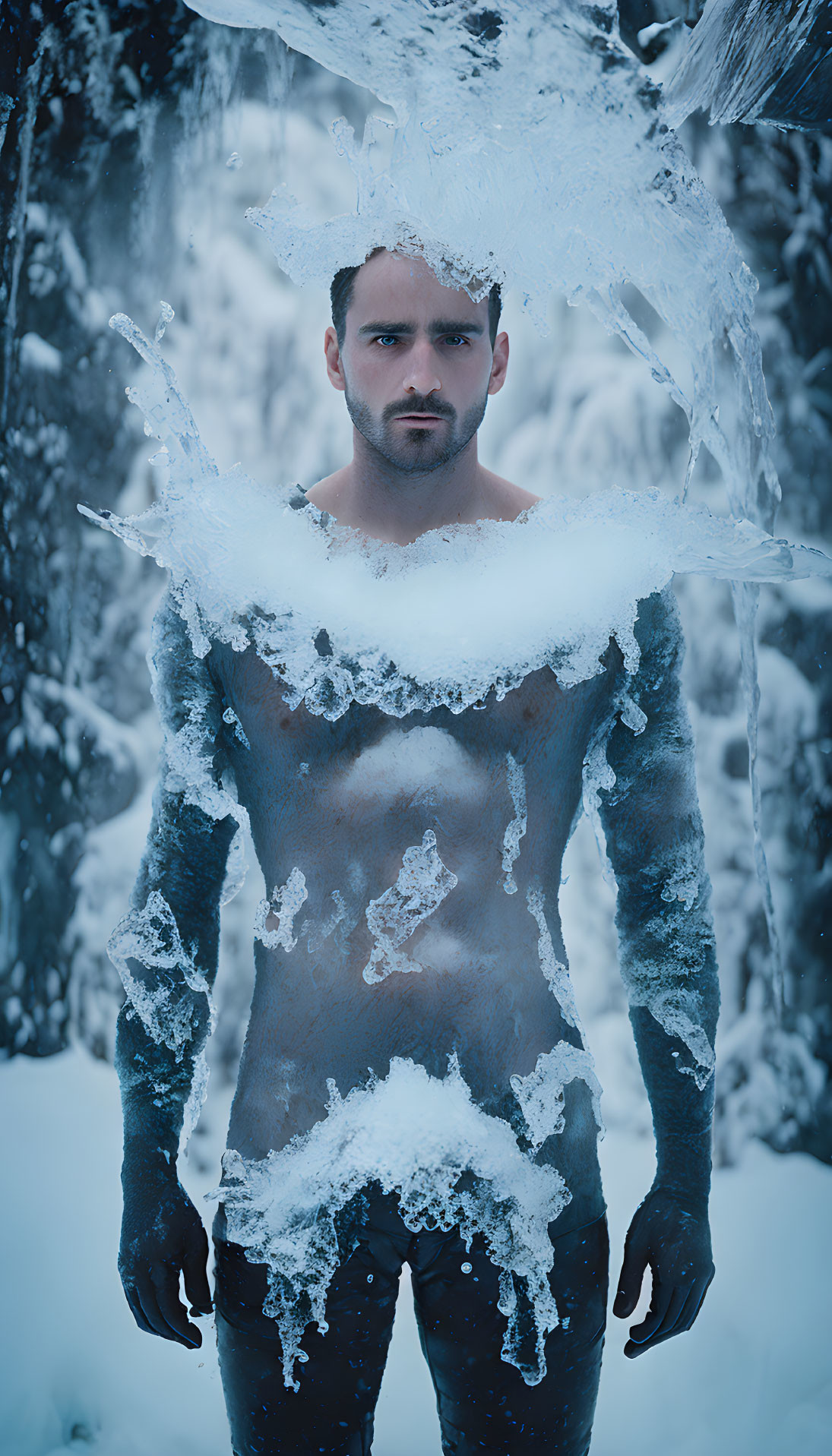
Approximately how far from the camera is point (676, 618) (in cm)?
78

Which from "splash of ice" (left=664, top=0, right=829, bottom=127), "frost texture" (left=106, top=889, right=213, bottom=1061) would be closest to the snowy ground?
"frost texture" (left=106, top=889, right=213, bottom=1061)

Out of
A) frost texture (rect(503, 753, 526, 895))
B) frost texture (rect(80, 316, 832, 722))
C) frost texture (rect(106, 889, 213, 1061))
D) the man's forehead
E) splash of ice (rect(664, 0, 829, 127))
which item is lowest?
frost texture (rect(106, 889, 213, 1061))

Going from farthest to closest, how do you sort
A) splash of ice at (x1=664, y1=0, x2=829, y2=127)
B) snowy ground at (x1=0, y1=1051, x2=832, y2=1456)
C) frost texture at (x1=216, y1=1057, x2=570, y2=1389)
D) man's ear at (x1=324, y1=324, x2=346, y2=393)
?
snowy ground at (x1=0, y1=1051, x2=832, y2=1456)
splash of ice at (x1=664, y1=0, x2=829, y2=127)
man's ear at (x1=324, y1=324, x2=346, y2=393)
frost texture at (x1=216, y1=1057, x2=570, y2=1389)

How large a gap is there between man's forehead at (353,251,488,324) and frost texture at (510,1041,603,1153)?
19.5 inches

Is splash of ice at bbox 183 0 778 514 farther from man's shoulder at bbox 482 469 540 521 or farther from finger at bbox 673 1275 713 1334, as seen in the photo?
finger at bbox 673 1275 713 1334

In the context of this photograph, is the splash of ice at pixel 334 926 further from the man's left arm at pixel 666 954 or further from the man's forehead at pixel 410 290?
the man's forehead at pixel 410 290

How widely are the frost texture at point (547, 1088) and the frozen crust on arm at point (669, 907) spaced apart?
10cm

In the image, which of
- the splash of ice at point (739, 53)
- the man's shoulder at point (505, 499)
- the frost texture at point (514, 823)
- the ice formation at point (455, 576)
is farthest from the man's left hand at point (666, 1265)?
the splash of ice at point (739, 53)

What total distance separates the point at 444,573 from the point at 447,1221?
1.38ft

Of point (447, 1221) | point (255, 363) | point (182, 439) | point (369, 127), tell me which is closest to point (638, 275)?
point (369, 127)

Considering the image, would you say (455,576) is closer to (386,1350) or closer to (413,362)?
(413,362)

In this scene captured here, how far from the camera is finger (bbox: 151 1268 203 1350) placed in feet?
2.45

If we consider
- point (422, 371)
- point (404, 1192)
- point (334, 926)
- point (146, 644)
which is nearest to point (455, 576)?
point (422, 371)

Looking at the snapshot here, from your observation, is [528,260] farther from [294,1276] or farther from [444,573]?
[294,1276]
